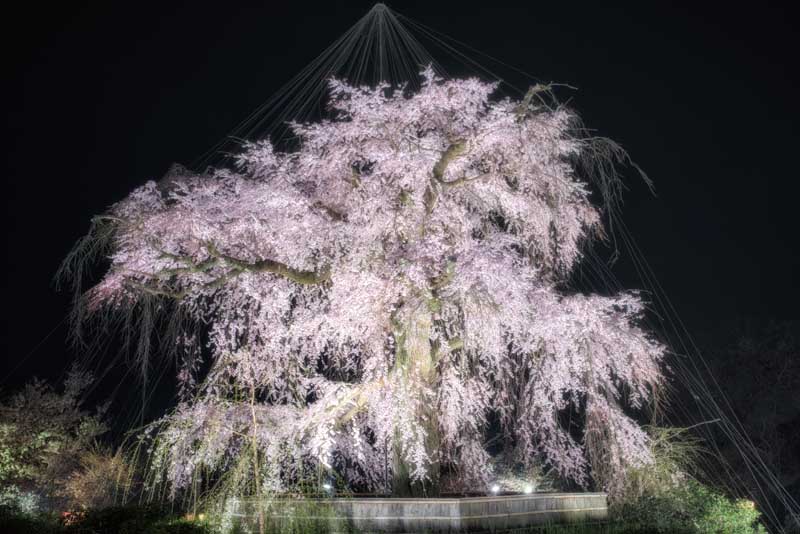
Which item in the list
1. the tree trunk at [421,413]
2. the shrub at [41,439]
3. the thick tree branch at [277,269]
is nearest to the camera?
the tree trunk at [421,413]

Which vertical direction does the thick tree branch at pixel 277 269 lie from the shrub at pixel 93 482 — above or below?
above

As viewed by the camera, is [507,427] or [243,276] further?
[507,427]

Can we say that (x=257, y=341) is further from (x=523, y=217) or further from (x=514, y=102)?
(x=514, y=102)

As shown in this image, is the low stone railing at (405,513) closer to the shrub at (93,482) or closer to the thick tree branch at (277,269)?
the thick tree branch at (277,269)

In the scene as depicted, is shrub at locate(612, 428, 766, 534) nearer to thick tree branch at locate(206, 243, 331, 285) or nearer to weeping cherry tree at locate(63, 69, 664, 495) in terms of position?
weeping cherry tree at locate(63, 69, 664, 495)

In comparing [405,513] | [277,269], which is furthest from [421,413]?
[277,269]

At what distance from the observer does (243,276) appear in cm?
1231

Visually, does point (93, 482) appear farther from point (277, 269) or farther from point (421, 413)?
point (421, 413)

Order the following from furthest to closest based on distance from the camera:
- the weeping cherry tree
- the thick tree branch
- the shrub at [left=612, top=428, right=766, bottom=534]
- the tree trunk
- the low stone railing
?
the thick tree branch < the tree trunk < the shrub at [left=612, top=428, right=766, bottom=534] < the weeping cherry tree < the low stone railing

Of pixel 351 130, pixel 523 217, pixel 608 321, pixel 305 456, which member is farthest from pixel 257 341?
pixel 608 321

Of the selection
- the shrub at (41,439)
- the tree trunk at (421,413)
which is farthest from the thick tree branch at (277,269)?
the shrub at (41,439)

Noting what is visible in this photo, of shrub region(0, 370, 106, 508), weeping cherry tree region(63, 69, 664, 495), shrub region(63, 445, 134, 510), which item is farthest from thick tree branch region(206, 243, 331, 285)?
shrub region(0, 370, 106, 508)

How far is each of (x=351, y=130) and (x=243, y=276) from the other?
116 inches

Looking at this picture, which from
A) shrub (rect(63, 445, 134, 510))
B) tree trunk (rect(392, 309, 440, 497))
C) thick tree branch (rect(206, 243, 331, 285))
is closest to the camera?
tree trunk (rect(392, 309, 440, 497))
